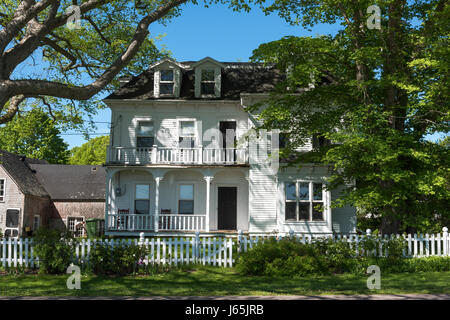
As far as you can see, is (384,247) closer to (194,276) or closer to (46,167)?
(194,276)

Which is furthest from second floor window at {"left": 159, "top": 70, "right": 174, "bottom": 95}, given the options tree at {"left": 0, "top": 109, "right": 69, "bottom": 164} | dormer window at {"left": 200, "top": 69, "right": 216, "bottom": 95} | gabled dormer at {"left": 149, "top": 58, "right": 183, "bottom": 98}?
tree at {"left": 0, "top": 109, "right": 69, "bottom": 164}

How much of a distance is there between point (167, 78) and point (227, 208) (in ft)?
27.0

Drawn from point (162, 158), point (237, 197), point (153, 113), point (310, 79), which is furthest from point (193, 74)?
point (310, 79)

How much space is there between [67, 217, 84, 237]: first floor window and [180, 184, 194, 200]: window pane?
11.0m

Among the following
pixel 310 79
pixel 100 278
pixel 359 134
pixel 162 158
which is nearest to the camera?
pixel 100 278

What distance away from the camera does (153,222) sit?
70.6 feet

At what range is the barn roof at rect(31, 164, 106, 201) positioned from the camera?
31.7m

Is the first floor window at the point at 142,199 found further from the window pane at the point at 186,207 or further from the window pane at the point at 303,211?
the window pane at the point at 303,211

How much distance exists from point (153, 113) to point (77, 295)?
14.6m

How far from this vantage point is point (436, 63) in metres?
12.5

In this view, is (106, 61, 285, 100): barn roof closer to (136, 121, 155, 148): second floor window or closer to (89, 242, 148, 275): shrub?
(136, 121, 155, 148): second floor window

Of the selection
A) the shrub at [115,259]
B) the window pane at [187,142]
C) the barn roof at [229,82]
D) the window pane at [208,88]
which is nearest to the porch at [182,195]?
the window pane at [187,142]

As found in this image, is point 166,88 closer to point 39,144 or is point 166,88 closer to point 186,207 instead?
point 186,207

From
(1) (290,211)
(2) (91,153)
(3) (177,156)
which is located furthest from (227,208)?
(2) (91,153)
